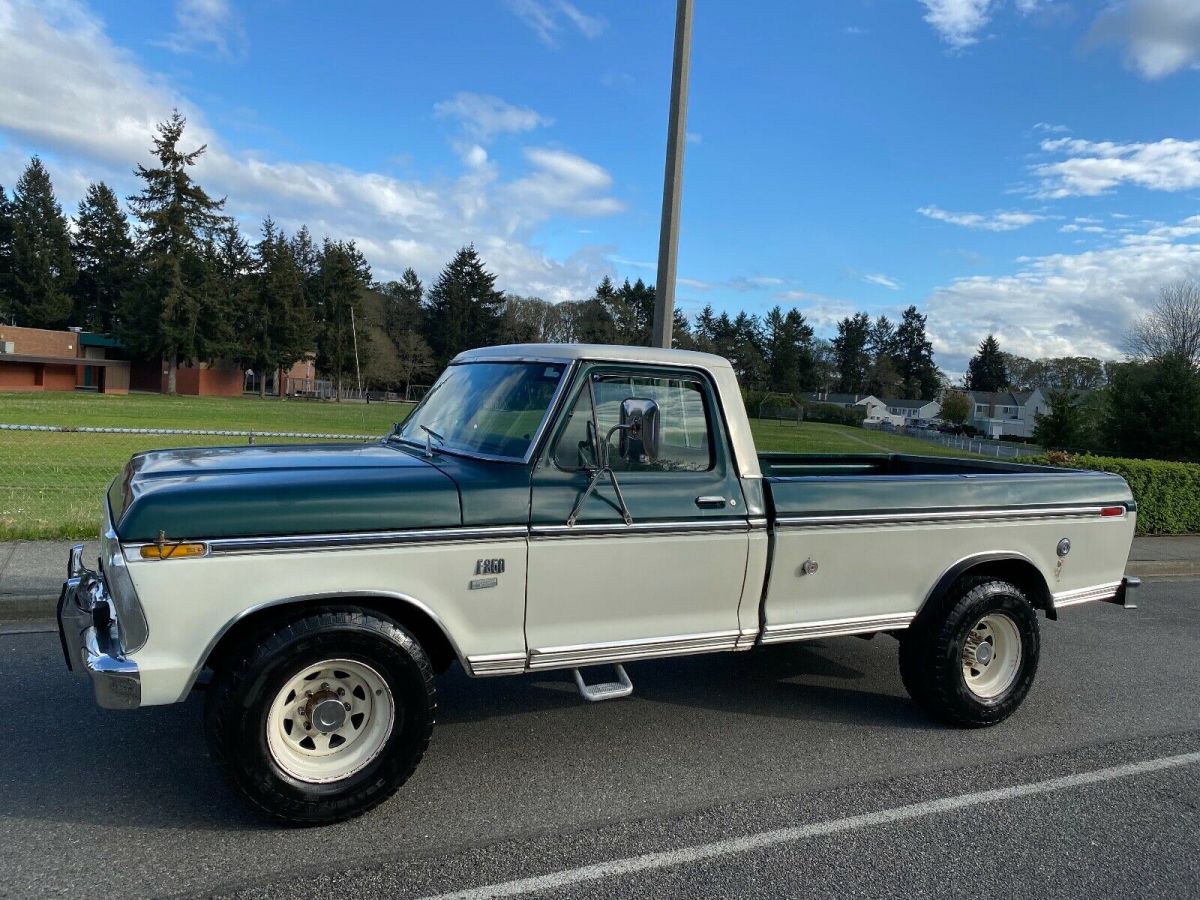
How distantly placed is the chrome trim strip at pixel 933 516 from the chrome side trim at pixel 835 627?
534 millimetres

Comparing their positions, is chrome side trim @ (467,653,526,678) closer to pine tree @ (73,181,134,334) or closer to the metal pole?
the metal pole

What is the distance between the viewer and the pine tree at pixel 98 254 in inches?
3007

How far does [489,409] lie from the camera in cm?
428

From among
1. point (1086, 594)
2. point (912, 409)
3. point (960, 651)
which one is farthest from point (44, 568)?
point (912, 409)

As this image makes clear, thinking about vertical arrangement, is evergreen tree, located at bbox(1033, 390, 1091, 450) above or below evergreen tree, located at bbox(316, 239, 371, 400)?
below

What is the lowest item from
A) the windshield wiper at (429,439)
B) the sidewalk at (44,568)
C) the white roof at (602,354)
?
the sidewalk at (44,568)

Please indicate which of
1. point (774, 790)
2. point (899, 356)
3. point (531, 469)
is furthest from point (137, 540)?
point (899, 356)

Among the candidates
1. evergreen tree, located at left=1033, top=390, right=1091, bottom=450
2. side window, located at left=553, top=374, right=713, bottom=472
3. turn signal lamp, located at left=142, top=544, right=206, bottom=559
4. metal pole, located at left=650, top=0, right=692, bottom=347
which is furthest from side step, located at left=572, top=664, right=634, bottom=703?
evergreen tree, located at left=1033, top=390, right=1091, bottom=450

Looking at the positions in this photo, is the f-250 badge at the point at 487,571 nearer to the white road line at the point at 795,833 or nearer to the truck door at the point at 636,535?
the truck door at the point at 636,535

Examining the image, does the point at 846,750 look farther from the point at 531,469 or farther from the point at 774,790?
the point at 531,469

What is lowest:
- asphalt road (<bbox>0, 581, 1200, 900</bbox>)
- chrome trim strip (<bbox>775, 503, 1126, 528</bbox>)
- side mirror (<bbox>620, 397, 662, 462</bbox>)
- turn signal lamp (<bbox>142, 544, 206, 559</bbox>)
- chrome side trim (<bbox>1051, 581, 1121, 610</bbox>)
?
asphalt road (<bbox>0, 581, 1200, 900</bbox>)

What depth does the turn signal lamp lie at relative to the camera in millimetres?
3154

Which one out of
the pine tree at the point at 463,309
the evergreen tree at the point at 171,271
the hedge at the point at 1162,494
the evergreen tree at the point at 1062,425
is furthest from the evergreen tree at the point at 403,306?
the hedge at the point at 1162,494

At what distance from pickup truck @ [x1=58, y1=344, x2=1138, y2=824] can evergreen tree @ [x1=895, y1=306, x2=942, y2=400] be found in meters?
132
